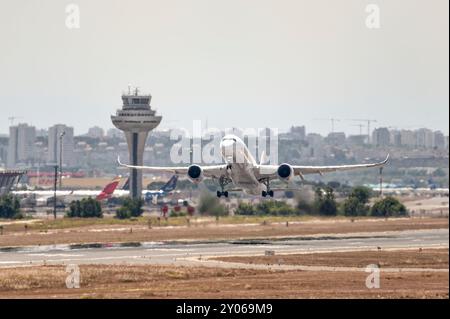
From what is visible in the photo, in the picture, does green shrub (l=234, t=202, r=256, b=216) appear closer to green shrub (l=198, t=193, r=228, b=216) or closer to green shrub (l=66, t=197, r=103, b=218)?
green shrub (l=66, t=197, r=103, b=218)

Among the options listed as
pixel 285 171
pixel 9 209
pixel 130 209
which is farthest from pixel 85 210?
pixel 285 171

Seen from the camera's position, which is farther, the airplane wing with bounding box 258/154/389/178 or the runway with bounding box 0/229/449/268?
the airplane wing with bounding box 258/154/389/178

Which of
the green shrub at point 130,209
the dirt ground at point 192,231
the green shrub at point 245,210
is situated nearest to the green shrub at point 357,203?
the dirt ground at point 192,231

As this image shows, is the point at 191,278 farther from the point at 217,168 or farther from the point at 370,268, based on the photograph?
the point at 217,168

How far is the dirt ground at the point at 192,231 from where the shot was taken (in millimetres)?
114375

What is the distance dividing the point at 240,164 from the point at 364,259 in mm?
17053

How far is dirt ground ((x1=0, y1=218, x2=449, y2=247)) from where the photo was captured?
114m

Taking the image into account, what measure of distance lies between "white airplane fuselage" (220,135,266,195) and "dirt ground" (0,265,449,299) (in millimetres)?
20253

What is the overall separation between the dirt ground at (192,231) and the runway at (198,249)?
17.9 ft

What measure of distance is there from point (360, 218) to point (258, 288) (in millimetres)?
90467

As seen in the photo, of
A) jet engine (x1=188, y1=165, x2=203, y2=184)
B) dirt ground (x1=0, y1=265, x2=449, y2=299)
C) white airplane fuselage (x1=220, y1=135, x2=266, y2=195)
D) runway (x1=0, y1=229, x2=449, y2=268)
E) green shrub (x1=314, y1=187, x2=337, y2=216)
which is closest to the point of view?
dirt ground (x1=0, y1=265, x2=449, y2=299)

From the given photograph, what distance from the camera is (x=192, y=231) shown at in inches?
4968

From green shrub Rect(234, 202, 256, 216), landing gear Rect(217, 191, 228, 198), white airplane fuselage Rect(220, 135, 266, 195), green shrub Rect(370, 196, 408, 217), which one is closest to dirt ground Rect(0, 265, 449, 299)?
white airplane fuselage Rect(220, 135, 266, 195)

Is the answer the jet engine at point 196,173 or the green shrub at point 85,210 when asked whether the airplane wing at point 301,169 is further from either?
the green shrub at point 85,210
